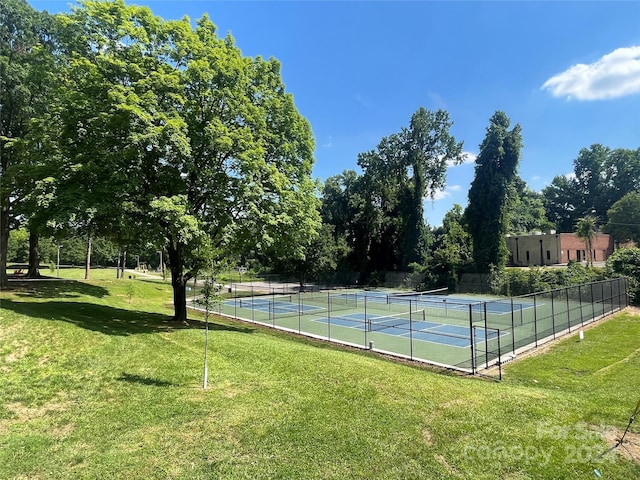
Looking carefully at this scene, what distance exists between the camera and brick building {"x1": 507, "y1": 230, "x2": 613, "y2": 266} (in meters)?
58.2

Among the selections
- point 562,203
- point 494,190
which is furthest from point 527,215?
point 494,190

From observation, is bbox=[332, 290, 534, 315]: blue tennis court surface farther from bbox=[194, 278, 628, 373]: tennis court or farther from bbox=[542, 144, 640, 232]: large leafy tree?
bbox=[542, 144, 640, 232]: large leafy tree

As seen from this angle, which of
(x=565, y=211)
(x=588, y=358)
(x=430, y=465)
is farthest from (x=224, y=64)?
(x=565, y=211)

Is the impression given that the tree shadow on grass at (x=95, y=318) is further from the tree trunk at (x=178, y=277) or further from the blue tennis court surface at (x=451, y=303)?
the blue tennis court surface at (x=451, y=303)

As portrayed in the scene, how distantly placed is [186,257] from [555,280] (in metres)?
36.4

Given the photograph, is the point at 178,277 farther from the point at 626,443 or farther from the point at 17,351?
the point at 626,443

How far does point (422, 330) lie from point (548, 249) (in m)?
46.6

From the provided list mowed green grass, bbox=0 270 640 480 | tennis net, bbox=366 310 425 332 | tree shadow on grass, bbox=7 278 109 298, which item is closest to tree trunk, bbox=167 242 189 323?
mowed green grass, bbox=0 270 640 480

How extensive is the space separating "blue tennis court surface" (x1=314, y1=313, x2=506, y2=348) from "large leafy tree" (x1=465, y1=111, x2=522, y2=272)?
2434cm

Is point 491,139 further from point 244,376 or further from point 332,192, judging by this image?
point 244,376

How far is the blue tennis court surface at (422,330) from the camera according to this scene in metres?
21.0

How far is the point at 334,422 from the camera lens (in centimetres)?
730

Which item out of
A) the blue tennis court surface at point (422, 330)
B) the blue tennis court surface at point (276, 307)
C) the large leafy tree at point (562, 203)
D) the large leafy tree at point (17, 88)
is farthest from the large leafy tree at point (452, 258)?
the large leafy tree at point (562, 203)

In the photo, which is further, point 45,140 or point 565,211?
point 565,211
